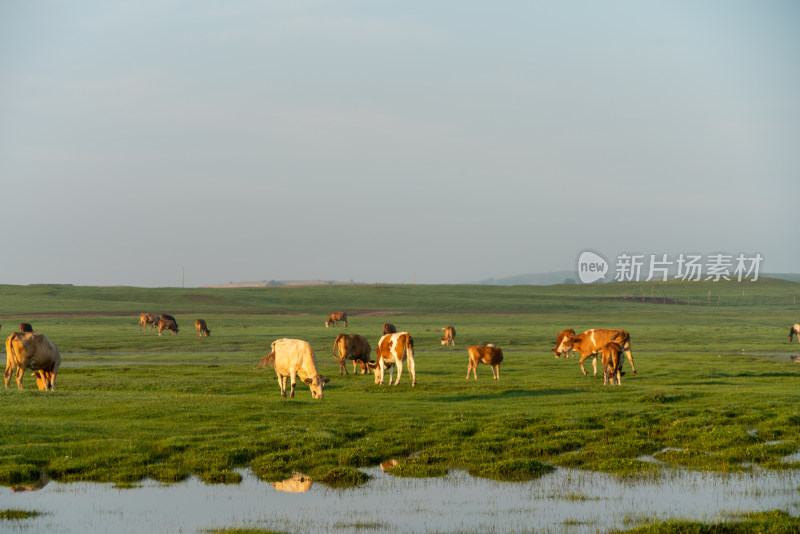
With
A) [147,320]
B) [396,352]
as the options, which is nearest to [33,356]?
[396,352]

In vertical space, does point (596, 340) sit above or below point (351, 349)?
above

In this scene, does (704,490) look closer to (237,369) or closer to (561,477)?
(561,477)

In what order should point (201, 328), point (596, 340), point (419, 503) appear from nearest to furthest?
1. point (419, 503)
2. point (596, 340)
3. point (201, 328)

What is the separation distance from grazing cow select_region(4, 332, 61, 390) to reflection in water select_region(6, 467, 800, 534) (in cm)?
1343

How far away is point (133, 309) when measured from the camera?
11219 cm

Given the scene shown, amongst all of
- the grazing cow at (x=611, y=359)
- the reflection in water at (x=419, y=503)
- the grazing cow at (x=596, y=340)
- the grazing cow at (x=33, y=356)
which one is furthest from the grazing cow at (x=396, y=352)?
the reflection in water at (x=419, y=503)

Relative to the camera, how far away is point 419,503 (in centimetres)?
1398

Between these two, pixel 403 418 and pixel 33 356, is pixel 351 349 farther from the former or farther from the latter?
pixel 403 418

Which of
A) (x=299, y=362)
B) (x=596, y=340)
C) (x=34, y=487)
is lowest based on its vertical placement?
(x=34, y=487)

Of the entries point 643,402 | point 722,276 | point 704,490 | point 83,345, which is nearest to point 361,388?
point 643,402

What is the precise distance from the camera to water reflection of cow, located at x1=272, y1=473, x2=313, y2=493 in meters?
14.9

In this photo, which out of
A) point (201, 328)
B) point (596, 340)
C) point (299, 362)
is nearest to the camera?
point (299, 362)

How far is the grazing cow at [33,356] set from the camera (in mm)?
26750

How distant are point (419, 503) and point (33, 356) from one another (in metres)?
18.2
